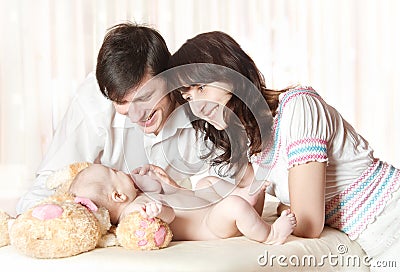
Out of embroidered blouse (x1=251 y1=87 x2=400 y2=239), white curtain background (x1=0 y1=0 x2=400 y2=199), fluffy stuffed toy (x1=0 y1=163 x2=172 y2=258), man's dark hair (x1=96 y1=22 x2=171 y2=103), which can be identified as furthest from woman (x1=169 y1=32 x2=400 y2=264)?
white curtain background (x1=0 y1=0 x2=400 y2=199)

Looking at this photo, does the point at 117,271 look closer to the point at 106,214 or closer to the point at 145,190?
the point at 106,214

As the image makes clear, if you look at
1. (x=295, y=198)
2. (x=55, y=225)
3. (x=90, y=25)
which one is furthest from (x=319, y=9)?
(x=55, y=225)

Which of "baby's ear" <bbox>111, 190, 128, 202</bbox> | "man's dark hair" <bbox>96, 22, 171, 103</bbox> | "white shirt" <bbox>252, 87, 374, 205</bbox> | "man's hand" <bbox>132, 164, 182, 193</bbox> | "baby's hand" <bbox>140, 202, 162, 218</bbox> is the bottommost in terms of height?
"man's hand" <bbox>132, 164, 182, 193</bbox>

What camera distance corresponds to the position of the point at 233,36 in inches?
150

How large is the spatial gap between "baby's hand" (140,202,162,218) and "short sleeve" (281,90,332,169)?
0.38 metres

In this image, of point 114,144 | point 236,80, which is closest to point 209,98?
point 236,80

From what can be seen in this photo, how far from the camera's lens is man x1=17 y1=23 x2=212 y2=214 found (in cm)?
201

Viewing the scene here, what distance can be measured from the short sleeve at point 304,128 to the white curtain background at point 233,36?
1.88 meters

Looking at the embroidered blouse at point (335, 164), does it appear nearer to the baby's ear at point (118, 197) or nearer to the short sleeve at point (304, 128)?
the short sleeve at point (304, 128)

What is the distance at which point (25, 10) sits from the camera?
143 inches

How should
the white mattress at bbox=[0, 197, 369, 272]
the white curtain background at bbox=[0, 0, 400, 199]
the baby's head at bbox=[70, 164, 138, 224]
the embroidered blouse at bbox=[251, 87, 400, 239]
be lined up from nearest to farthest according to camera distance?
the white mattress at bbox=[0, 197, 369, 272] → the baby's head at bbox=[70, 164, 138, 224] → the embroidered blouse at bbox=[251, 87, 400, 239] → the white curtain background at bbox=[0, 0, 400, 199]

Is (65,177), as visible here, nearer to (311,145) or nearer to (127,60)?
(127,60)

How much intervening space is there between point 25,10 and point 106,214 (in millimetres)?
2261

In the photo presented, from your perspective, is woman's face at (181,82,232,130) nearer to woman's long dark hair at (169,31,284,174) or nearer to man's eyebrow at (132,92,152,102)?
woman's long dark hair at (169,31,284,174)
